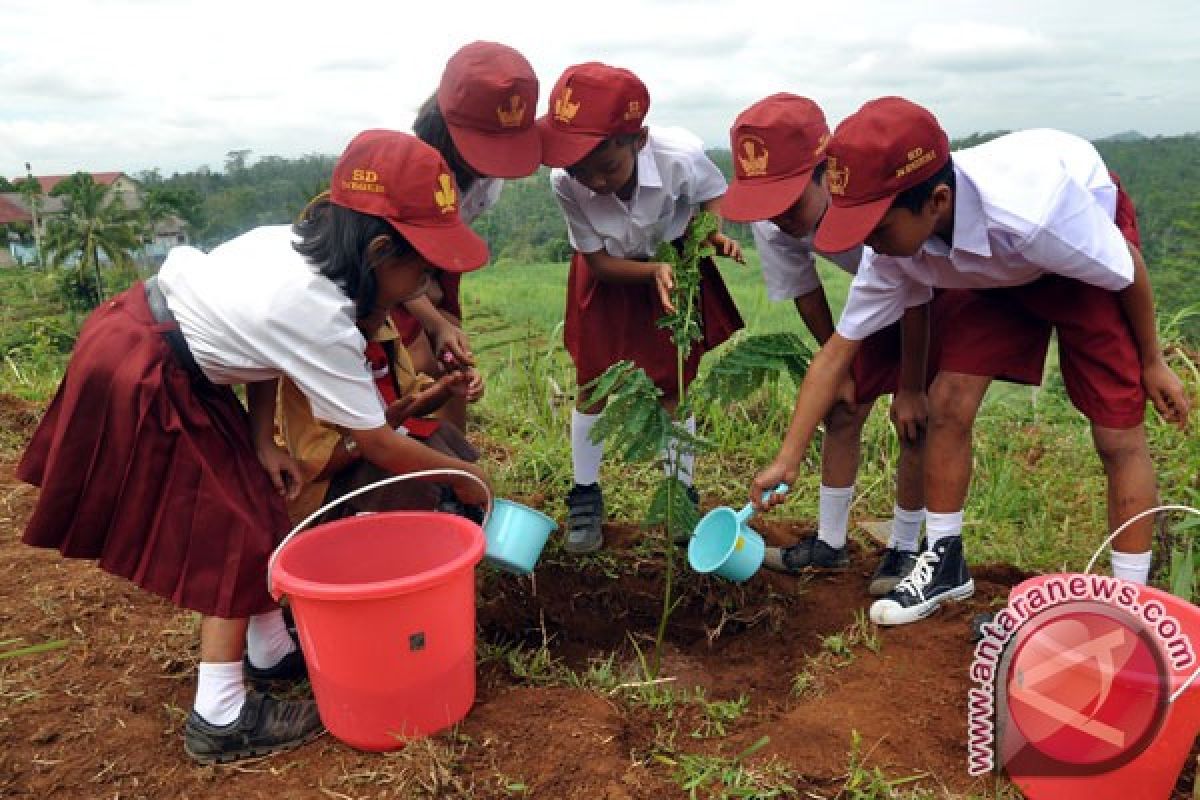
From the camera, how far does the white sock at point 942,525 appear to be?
2324 millimetres

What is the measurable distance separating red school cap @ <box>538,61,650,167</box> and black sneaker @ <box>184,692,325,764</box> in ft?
5.11

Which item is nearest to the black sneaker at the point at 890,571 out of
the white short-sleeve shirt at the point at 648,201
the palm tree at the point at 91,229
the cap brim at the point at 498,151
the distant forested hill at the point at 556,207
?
the white short-sleeve shirt at the point at 648,201

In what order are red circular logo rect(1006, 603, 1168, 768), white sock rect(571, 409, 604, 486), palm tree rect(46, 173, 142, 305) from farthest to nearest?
palm tree rect(46, 173, 142, 305)
white sock rect(571, 409, 604, 486)
red circular logo rect(1006, 603, 1168, 768)

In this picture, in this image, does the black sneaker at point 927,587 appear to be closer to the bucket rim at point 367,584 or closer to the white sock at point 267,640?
the bucket rim at point 367,584

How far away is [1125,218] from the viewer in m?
2.24

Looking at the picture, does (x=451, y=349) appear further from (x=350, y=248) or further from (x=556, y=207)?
(x=556, y=207)

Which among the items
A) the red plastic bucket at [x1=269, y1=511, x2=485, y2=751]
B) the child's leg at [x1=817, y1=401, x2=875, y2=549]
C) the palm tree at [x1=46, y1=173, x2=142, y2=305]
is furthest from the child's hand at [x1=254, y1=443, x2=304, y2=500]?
the palm tree at [x1=46, y1=173, x2=142, y2=305]

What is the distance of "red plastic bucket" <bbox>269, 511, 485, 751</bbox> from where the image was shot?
1753 mm

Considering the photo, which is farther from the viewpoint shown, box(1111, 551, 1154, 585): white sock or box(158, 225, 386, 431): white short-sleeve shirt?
box(1111, 551, 1154, 585): white sock

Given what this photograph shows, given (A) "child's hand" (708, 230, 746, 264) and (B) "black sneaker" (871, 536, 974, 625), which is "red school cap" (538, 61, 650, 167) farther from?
(B) "black sneaker" (871, 536, 974, 625)

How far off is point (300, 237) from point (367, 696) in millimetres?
972

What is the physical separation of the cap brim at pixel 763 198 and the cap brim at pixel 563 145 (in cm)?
43

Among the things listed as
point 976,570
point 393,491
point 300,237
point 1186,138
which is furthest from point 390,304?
point 1186,138

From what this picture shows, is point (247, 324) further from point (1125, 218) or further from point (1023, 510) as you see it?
point (1023, 510)
